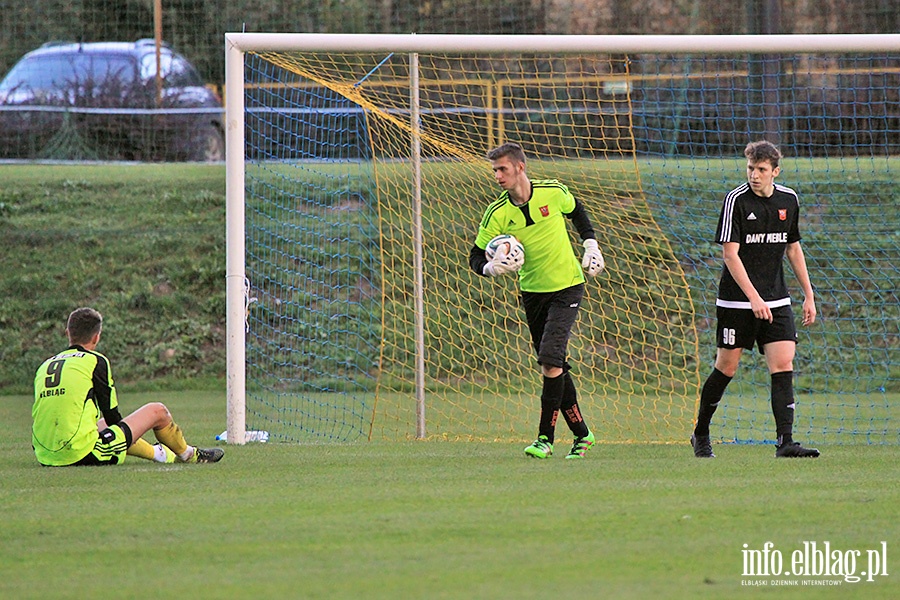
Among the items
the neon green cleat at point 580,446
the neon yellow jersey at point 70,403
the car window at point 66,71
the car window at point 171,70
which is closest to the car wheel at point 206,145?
the car window at point 171,70

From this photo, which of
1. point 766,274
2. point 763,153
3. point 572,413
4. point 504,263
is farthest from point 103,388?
point 763,153

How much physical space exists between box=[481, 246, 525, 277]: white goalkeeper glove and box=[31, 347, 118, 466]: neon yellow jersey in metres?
2.34

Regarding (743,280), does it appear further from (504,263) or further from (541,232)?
(504,263)

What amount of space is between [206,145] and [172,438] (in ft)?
44.0

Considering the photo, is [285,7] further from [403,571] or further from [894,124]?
[403,571]

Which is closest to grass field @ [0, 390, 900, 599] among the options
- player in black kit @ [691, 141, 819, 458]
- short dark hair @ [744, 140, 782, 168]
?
player in black kit @ [691, 141, 819, 458]

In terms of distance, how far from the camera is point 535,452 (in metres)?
7.75

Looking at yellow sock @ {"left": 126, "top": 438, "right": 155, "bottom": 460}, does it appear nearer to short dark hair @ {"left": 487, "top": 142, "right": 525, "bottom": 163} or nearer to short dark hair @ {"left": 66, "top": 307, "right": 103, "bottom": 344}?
short dark hair @ {"left": 66, "top": 307, "right": 103, "bottom": 344}

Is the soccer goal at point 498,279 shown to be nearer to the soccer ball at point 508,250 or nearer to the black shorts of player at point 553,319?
the black shorts of player at point 553,319

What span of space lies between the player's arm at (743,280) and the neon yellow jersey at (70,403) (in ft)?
12.4

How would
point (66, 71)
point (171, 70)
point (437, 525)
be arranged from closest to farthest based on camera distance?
1. point (437, 525)
2. point (66, 71)
3. point (171, 70)

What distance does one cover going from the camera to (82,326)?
24.3 feet

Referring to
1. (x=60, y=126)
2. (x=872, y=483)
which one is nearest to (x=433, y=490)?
Result: (x=872, y=483)

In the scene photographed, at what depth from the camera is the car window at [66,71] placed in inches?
790
